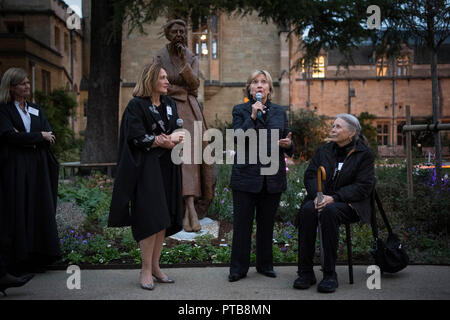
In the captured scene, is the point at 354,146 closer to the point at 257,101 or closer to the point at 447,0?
the point at 257,101

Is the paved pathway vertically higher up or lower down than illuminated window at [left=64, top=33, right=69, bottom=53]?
lower down

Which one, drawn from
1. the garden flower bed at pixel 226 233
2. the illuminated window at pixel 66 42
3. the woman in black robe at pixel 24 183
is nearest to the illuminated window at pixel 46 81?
the illuminated window at pixel 66 42

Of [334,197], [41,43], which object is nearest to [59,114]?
[41,43]

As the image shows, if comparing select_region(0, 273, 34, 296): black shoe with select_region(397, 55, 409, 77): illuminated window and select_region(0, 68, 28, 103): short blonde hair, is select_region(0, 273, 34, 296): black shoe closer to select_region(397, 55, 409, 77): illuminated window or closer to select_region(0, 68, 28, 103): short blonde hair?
select_region(0, 68, 28, 103): short blonde hair

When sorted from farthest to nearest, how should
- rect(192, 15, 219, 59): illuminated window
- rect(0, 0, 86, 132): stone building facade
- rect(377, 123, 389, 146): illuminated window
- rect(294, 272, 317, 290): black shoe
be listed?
rect(377, 123, 389, 146): illuminated window < rect(192, 15, 219, 59): illuminated window < rect(0, 0, 86, 132): stone building facade < rect(294, 272, 317, 290): black shoe

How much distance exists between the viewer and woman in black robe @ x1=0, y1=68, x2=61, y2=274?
4.38 metres

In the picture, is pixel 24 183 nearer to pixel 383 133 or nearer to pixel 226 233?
pixel 226 233

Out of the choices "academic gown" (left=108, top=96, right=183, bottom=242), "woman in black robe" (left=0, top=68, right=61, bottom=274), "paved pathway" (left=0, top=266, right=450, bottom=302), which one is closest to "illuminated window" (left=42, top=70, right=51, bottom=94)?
"woman in black robe" (left=0, top=68, right=61, bottom=274)

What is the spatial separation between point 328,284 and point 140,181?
1.90 metres

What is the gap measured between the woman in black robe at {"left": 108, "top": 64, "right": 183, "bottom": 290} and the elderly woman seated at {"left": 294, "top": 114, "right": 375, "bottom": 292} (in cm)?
126

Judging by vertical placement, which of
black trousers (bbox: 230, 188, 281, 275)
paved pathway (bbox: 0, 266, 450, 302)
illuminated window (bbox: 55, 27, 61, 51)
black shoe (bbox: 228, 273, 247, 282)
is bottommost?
paved pathway (bbox: 0, 266, 450, 302)

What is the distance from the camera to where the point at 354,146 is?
A: 4.39m

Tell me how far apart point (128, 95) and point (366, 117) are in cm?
1536

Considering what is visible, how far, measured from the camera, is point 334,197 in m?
4.26
